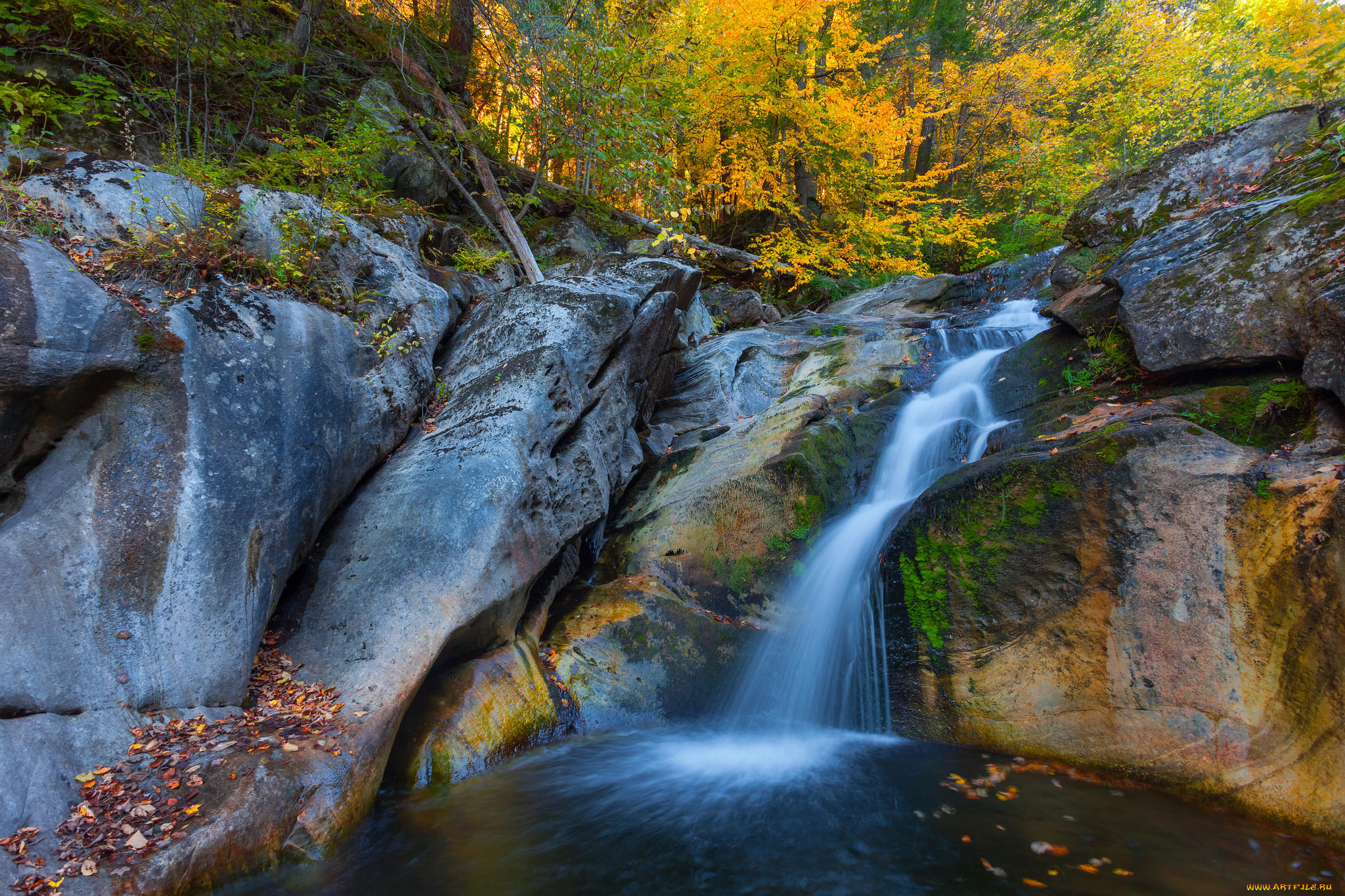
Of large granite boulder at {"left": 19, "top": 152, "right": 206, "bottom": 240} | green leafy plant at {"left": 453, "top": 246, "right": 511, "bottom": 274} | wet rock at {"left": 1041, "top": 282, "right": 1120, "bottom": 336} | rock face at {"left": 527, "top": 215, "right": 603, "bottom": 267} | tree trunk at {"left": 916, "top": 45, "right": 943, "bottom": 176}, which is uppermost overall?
tree trunk at {"left": 916, "top": 45, "right": 943, "bottom": 176}

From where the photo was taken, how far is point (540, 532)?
6.25 meters

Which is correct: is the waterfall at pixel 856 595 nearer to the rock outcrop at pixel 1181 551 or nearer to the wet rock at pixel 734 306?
the rock outcrop at pixel 1181 551

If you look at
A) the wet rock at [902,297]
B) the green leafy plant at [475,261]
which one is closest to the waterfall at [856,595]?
the wet rock at [902,297]

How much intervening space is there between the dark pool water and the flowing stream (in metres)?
0.01

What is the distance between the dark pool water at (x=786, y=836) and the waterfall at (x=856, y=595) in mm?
765

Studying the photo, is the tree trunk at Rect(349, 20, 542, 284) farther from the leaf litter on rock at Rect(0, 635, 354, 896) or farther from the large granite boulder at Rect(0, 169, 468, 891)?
the leaf litter on rock at Rect(0, 635, 354, 896)

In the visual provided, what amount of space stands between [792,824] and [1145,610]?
3.23 meters


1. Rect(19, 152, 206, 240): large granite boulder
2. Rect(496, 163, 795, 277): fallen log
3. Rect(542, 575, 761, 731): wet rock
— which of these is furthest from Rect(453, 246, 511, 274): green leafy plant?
Rect(542, 575, 761, 731): wet rock

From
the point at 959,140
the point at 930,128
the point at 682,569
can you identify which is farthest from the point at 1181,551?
the point at 959,140

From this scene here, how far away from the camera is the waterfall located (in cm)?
576

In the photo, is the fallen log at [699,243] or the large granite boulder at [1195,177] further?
the fallen log at [699,243]

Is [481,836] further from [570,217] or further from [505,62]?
[570,217]

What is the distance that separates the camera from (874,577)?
5957mm

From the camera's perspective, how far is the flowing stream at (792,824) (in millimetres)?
3492
